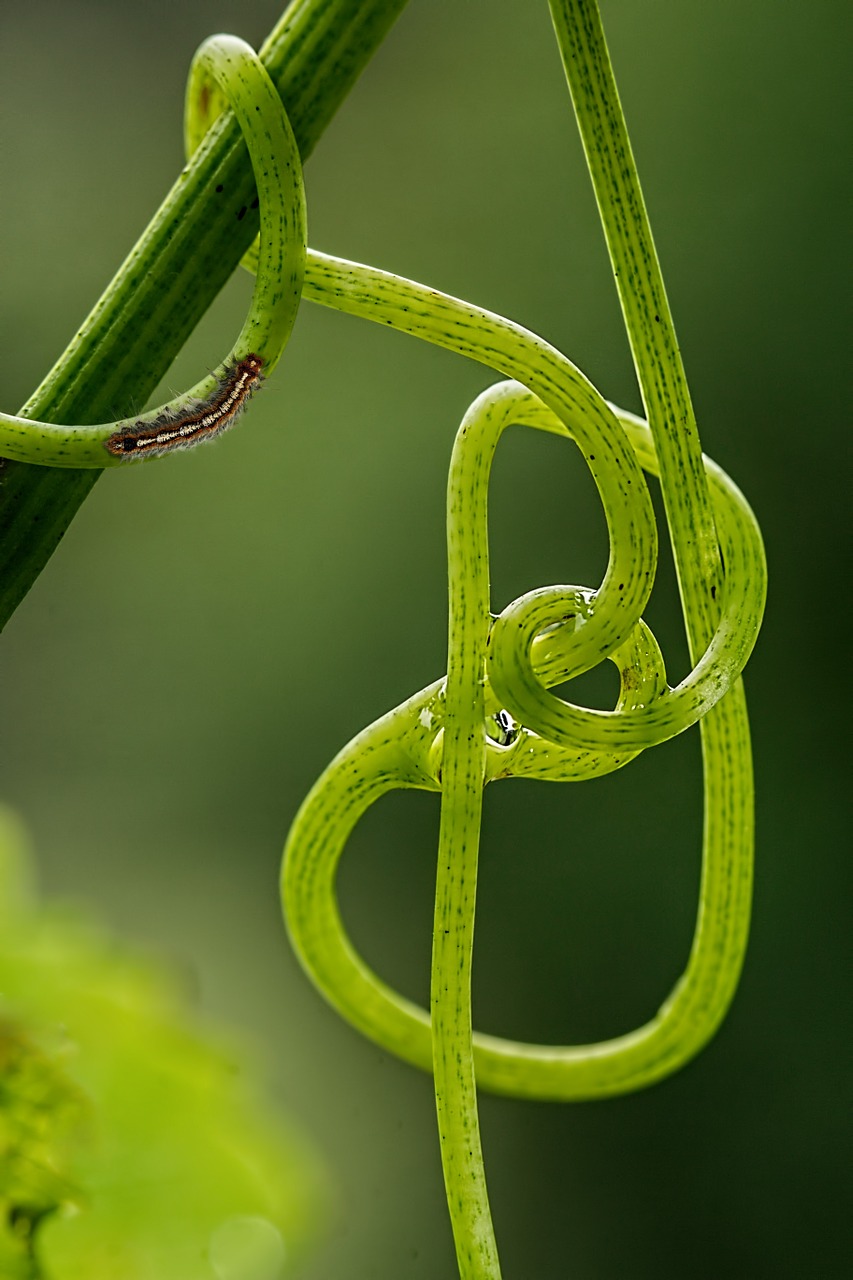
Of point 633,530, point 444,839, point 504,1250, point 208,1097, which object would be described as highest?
point 633,530

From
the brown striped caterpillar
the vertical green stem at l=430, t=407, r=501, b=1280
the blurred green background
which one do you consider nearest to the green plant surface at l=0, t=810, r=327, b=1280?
the vertical green stem at l=430, t=407, r=501, b=1280

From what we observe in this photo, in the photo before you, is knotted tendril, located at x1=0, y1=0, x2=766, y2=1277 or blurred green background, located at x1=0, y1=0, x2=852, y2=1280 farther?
blurred green background, located at x1=0, y1=0, x2=852, y2=1280

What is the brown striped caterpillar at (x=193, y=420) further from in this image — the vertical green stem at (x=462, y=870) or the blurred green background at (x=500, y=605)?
the blurred green background at (x=500, y=605)

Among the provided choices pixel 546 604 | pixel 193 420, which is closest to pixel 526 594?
pixel 546 604

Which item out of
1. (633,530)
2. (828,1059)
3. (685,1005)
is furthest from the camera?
(828,1059)

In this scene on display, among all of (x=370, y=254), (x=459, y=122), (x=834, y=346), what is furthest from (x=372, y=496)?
(x=834, y=346)

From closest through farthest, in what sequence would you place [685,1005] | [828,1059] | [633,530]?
1. [633,530]
2. [685,1005]
3. [828,1059]

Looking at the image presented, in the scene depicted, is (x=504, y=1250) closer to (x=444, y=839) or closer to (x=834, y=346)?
(x=834, y=346)

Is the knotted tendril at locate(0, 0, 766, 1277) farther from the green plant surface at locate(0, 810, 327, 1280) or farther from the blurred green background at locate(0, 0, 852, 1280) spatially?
the blurred green background at locate(0, 0, 852, 1280)
